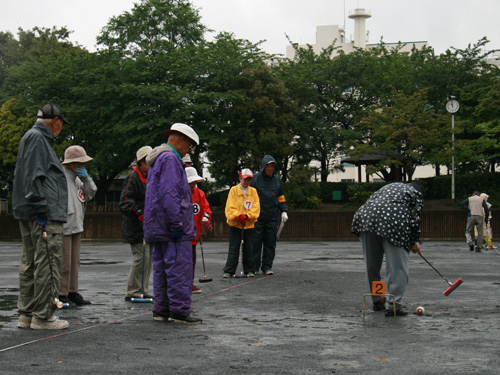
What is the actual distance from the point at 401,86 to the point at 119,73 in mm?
18984

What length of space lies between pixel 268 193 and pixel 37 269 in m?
7.37

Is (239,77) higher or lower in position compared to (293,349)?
higher

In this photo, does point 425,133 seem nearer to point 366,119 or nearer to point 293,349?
point 366,119

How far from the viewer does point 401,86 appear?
Answer: 50.6 m

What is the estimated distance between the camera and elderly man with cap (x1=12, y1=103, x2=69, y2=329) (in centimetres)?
709

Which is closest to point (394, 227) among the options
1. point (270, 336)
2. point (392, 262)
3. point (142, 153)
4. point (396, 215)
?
point (396, 215)

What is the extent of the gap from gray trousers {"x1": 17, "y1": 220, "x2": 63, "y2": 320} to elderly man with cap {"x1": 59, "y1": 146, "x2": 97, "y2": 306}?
68.6 inches

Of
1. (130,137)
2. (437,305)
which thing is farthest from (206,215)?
(130,137)

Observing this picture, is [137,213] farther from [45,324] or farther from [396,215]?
[396,215]

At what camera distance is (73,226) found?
9312 mm

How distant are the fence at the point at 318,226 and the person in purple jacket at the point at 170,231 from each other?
29.5m

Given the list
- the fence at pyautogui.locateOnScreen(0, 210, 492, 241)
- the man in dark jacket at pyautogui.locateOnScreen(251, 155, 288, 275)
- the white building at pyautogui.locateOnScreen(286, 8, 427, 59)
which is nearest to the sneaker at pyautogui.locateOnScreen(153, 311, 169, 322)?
the man in dark jacket at pyautogui.locateOnScreen(251, 155, 288, 275)

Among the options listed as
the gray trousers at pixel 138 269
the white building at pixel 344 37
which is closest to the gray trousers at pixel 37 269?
the gray trousers at pixel 138 269

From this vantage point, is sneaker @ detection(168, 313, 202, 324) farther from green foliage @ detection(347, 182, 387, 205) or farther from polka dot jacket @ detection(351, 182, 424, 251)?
green foliage @ detection(347, 182, 387, 205)
